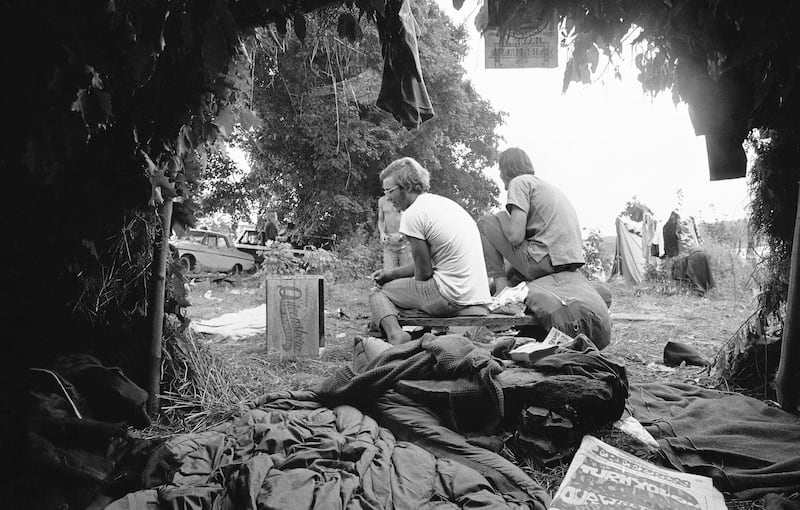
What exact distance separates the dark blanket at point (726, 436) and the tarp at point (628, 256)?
9187mm

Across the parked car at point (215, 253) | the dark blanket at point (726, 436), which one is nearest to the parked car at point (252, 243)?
the parked car at point (215, 253)

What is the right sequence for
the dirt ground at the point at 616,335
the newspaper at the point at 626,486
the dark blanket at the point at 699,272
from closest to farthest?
the newspaper at the point at 626,486
the dirt ground at the point at 616,335
the dark blanket at the point at 699,272

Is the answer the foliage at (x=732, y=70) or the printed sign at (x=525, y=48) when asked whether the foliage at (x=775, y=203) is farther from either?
the printed sign at (x=525, y=48)

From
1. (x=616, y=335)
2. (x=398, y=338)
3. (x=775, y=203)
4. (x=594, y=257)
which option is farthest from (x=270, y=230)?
(x=775, y=203)

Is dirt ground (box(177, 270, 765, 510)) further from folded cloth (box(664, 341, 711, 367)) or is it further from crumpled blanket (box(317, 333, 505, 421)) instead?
Result: crumpled blanket (box(317, 333, 505, 421))

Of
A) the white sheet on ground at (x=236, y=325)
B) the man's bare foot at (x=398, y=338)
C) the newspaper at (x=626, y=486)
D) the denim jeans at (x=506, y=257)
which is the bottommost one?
the newspaper at (x=626, y=486)

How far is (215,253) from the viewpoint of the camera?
50.3ft

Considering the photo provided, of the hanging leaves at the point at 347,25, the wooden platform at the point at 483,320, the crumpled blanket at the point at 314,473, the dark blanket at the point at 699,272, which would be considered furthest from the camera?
the dark blanket at the point at 699,272

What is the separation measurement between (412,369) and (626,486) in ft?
3.52

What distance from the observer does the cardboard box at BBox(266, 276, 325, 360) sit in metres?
4.16

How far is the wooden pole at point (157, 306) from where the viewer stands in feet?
9.17

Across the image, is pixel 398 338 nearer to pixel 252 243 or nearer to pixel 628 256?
pixel 628 256

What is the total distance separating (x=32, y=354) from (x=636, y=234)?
12395 mm

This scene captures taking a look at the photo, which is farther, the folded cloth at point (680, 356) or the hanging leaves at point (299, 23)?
the folded cloth at point (680, 356)
